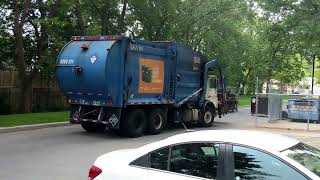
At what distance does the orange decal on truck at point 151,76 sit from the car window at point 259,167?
42.8ft

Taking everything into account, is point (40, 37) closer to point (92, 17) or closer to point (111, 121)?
point (92, 17)

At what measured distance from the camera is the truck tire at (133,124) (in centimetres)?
1748

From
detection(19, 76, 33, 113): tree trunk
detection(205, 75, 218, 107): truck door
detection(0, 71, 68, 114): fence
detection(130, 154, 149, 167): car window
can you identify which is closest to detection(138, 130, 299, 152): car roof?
detection(130, 154, 149, 167): car window

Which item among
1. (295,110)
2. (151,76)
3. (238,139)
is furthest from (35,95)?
(238,139)

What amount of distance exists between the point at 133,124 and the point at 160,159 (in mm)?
12252

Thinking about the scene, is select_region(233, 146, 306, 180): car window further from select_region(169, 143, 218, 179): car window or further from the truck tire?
the truck tire

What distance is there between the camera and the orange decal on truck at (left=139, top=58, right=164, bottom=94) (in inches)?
714

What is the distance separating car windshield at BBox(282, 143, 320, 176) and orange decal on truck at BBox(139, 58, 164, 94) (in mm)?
12785

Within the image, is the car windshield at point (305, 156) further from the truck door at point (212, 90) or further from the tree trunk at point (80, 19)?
the tree trunk at point (80, 19)

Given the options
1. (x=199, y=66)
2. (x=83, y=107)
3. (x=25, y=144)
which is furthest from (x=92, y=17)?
(x=25, y=144)

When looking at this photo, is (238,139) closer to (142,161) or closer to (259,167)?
(259,167)

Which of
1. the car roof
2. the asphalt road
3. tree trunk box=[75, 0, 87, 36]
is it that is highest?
tree trunk box=[75, 0, 87, 36]

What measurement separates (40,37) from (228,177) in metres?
25.3

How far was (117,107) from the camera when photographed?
17031mm
